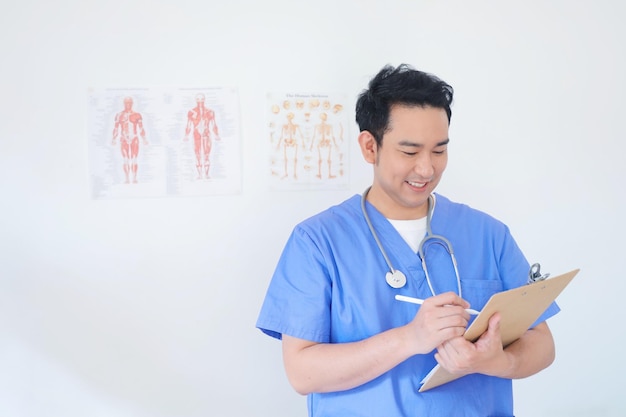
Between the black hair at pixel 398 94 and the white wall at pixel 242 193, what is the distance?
54 cm

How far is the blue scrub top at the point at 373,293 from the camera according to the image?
1.22m

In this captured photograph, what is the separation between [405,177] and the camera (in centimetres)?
129

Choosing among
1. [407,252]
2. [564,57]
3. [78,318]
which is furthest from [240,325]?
[564,57]

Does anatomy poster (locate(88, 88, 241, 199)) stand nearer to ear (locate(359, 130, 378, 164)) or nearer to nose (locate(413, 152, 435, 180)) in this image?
ear (locate(359, 130, 378, 164))

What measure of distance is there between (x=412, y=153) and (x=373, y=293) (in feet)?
1.00

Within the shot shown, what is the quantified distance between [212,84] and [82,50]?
37 cm

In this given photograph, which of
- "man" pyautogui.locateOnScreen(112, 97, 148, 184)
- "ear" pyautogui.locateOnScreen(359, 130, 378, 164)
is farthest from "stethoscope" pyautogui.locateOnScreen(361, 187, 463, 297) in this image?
"man" pyautogui.locateOnScreen(112, 97, 148, 184)

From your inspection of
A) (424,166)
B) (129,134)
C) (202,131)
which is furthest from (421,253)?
(129,134)

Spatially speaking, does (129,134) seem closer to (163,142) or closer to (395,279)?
(163,142)

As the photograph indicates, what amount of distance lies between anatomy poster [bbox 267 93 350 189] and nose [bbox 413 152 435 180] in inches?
24.3

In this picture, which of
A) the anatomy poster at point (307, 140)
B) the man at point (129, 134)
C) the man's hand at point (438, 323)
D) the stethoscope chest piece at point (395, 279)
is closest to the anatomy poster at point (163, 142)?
the man at point (129, 134)

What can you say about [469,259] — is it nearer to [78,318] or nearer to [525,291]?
[525,291]

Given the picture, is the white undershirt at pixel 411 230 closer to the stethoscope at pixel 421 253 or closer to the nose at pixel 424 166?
the stethoscope at pixel 421 253

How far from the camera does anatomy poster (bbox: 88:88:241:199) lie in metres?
1.72
